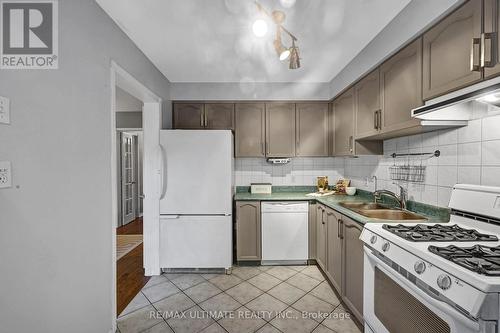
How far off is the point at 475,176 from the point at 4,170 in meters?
2.65

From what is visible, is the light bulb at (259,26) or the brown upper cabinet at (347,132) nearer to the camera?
the light bulb at (259,26)

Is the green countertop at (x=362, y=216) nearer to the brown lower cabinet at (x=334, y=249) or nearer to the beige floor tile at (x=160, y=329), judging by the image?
the brown lower cabinet at (x=334, y=249)

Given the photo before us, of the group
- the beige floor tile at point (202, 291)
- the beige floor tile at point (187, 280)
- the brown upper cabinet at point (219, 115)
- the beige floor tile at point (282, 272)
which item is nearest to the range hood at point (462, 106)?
the beige floor tile at point (282, 272)

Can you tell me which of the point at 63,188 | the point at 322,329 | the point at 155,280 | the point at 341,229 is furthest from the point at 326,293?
the point at 63,188

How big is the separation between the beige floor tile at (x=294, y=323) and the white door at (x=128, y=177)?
165 inches

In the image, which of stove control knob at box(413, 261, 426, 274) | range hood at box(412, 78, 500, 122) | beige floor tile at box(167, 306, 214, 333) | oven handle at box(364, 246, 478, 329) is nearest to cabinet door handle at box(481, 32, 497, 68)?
range hood at box(412, 78, 500, 122)

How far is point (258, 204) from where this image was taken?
9.38 ft

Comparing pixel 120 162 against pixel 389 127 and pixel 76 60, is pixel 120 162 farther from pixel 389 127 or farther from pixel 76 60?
pixel 389 127

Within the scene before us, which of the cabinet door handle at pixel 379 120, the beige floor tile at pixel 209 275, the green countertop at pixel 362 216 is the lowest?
the beige floor tile at pixel 209 275

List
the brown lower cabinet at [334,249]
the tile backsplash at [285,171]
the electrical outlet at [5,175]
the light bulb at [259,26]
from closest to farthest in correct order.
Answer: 1. the electrical outlet at [5,175]
2. the light bulb at [259,26]
3. the brown lower cabinet at [334,249]
4. the tile backsplash at [285,171]

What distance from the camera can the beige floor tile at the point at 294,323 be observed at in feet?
5.94

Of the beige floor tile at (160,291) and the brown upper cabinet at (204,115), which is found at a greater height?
the brown upper cabinet at (204,115)

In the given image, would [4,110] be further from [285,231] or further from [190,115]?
[285,231]

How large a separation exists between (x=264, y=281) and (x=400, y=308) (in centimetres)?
160
